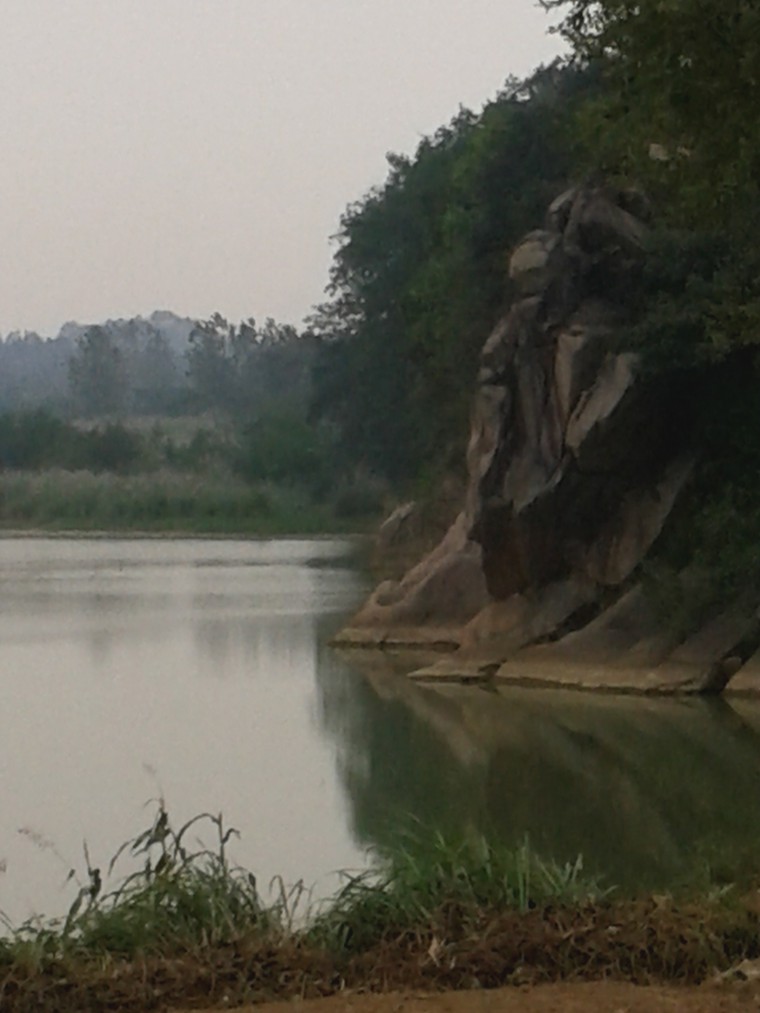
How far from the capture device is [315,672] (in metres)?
20.7

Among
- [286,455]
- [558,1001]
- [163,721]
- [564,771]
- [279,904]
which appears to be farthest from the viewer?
[286,455]

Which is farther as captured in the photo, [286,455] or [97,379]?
[97,379]

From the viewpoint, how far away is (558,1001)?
532 cm

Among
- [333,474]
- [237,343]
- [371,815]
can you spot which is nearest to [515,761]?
[371,815]

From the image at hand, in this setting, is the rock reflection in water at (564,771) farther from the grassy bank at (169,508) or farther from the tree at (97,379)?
the tree at (97,379)

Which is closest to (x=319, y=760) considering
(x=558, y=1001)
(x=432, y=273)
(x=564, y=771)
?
(x=564, y=771)

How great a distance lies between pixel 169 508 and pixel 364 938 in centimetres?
5500

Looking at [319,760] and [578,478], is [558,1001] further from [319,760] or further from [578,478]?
[578,478]

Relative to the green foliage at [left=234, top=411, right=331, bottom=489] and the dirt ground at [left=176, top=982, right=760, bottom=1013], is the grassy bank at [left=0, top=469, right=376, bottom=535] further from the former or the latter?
the dirt ground at [left=176, top=982, right=760, bottom=1013]

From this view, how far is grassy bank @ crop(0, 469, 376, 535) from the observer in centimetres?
5841

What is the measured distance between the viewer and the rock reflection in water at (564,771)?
1030 cm

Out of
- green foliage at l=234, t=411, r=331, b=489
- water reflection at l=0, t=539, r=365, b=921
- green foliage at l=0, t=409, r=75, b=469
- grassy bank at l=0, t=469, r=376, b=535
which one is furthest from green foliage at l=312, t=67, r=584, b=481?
green foliage at l=0, t=409, r=75, b=469

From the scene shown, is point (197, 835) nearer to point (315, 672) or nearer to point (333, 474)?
point (315, 672)

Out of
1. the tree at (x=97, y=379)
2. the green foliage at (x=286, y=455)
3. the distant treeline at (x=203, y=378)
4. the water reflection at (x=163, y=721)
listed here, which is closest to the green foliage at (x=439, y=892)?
the water reflection at (x=163, y=721)
